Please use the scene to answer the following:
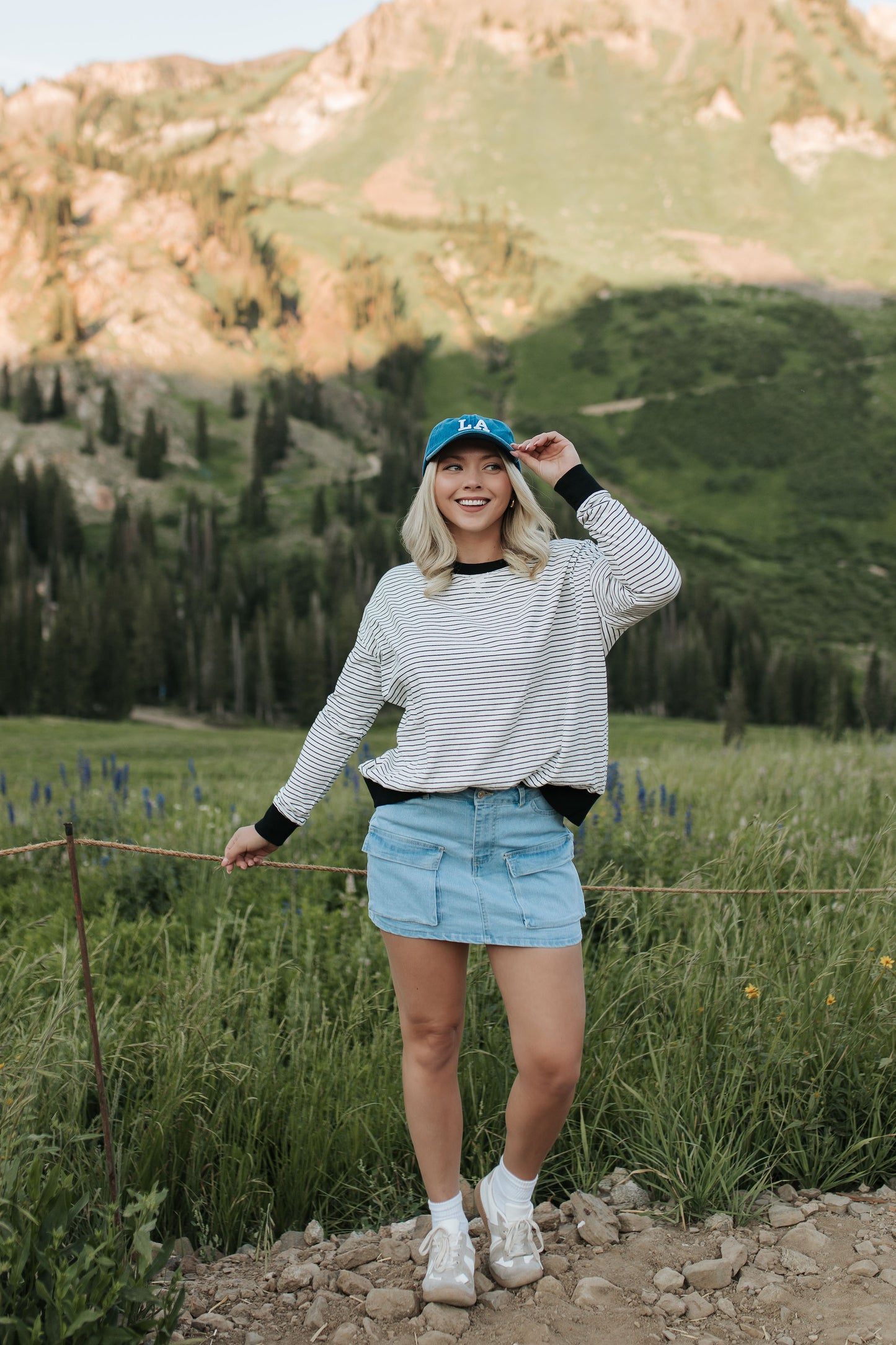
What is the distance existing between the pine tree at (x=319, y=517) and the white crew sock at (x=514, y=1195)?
83.3m

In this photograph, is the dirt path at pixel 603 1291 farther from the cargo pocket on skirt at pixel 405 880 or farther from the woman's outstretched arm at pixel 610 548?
the woman's outstretched arm at pixel 610 548

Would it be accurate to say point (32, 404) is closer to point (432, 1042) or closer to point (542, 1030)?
point (432, 1042)

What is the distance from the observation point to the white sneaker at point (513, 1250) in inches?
107

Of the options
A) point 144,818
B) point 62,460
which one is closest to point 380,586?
point 144,818

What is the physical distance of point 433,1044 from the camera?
8.89 feet

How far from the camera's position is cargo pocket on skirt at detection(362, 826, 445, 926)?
2.63 m

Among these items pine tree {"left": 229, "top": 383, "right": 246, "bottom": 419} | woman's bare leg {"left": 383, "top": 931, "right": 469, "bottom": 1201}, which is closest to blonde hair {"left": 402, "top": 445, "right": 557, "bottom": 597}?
woman's bare leg {"left": 383, "top": 931, "right": 469, "bottom": 1201}

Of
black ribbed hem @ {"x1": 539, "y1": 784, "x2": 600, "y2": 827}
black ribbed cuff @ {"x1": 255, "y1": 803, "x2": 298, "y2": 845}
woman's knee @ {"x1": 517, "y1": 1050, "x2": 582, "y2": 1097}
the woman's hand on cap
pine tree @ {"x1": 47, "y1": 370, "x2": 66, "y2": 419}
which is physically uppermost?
pine tree @ {"x1": 47, "y1": 370, "x2": 66, "y2": 419}

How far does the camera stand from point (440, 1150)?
2746 mm

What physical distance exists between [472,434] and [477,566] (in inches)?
14.8

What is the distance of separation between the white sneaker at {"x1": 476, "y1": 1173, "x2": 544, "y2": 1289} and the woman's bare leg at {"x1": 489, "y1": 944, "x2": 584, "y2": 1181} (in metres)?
0.24

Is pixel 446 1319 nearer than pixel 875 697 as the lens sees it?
Yes

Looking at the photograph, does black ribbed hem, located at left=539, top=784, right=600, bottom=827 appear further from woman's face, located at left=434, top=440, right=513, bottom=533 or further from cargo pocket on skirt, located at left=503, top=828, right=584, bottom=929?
woman's face, located at left=434, top=440, right=513, bottom=533

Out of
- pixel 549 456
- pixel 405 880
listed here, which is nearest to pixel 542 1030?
pixel 405 880
